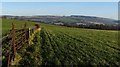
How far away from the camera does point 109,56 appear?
20.3 meters

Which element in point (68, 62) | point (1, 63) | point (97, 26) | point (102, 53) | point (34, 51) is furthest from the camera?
point (97, 26)

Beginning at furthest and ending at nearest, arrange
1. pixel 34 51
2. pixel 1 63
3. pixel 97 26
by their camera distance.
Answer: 1. pixel 97 26
2. pixel 34 51
3. pixel 1 63

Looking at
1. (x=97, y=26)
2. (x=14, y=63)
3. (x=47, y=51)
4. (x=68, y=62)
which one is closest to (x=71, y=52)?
(x=47, y=51)

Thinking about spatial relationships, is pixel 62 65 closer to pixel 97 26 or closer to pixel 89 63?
pixel 89 63

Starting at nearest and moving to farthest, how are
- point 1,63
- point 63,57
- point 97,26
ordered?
point 1,63 < point 63,57 < point 97,26

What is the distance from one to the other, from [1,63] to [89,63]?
19.1 ft

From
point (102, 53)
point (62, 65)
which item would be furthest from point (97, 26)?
point (62, 65)

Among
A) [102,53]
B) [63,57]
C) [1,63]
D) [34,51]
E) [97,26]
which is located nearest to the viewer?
[1,63]

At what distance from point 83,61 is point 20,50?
15.7 feet

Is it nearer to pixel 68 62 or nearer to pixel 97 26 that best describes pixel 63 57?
pixel 68 62

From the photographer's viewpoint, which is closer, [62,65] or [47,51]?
[62,65]

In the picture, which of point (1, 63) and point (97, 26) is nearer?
point (1, 63)

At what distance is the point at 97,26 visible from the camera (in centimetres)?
9038

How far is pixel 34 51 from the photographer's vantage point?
1909 centimetres
